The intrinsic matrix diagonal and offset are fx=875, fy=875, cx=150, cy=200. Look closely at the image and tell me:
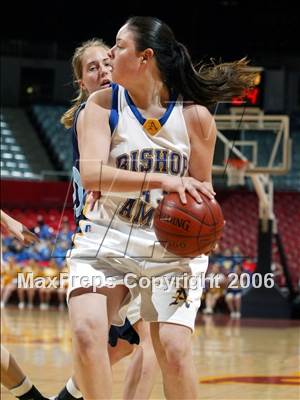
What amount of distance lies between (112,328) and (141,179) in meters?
1.37

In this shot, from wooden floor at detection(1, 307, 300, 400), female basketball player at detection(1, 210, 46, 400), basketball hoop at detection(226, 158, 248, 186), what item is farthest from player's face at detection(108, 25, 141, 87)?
basketball hoop at detection(226, 158, 248, 186)

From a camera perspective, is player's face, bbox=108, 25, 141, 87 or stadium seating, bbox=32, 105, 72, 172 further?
stadium seating, bbox=32, 105, 72, 172

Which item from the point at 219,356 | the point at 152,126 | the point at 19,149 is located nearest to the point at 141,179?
the point at 152,126

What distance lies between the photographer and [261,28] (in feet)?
83.3

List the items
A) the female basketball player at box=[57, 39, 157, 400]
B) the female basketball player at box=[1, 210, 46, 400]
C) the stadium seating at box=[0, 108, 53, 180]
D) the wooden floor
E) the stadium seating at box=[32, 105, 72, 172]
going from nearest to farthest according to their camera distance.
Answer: the female basketball player at box=[1, 210, 46, 400] < the female basketball player at box=[57, 39, 157, 400] < the wooden floor < the stadium seating at box=[0, 108, 53, 180] < the stadium seating at box=[32, 105, 72, 172]

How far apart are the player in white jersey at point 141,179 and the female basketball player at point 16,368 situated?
A: 380mm

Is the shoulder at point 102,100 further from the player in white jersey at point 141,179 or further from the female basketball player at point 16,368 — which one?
the female basketball player at point 16,368

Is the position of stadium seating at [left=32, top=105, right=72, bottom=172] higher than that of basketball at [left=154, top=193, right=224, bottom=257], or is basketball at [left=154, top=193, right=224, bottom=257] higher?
basketball at [left=154, top=193, right=224, bottom=257]

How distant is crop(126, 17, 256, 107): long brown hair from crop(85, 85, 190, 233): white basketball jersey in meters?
0.11

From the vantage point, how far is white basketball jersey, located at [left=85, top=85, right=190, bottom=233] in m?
3.61

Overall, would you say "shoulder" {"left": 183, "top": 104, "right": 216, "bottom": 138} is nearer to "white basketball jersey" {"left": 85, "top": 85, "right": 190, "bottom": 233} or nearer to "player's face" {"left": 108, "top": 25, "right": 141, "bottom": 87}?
"white basketball jersey" {"left": 85, "top": 85, "right": 190, "bottom": 233}

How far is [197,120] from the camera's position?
366cm

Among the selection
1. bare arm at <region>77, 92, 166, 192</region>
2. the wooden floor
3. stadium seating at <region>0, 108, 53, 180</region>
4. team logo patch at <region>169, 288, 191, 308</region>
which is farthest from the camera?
stadium seating at <region>0, 108, 53, 180</region>

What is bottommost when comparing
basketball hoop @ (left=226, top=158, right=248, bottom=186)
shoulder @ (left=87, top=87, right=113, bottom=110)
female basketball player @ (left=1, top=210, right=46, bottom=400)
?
basketball hoop @ (left=226, top=158, right=248, bottom=186)
